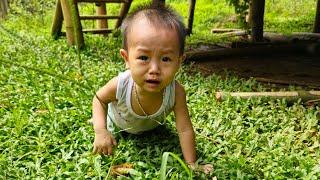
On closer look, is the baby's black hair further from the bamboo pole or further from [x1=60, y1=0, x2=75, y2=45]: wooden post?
[x1=60, y1=0, x2=75, y2=45]: wooden post

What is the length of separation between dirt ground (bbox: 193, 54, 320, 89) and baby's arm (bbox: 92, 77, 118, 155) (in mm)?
2611

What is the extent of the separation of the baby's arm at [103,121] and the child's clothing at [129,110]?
39mm

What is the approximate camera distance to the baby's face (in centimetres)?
201

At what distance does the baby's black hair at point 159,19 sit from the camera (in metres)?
2.05

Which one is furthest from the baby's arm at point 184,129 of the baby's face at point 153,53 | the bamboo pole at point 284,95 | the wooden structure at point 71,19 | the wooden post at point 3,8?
the wooden post at point 3,8

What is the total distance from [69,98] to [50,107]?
25 centimetres

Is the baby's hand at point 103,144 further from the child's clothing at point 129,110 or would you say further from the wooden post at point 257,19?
the wooden post at point 257,19

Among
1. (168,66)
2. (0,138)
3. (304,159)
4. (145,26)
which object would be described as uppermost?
(145,26)

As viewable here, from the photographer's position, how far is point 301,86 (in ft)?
14.6

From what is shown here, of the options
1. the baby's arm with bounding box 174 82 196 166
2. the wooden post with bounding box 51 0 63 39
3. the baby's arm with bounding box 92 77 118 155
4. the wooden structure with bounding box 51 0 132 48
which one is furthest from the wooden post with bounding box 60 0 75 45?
the baby's arm with bounding box 174 82 196 166

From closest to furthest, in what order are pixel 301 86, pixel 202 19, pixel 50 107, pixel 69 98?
pixel 50 107, pixel 69 98, pixel 301 86, pixel 202 19

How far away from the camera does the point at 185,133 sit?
2.32 m

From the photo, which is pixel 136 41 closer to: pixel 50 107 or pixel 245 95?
pixel 50 107

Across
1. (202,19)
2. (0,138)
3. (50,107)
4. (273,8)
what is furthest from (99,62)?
(273,8)
